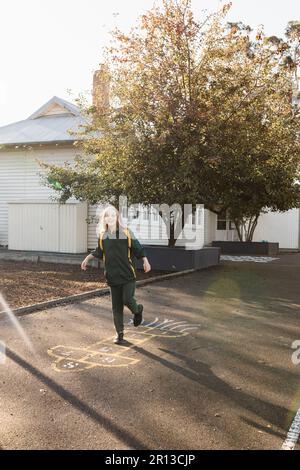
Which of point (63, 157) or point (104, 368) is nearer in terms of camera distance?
point (104, 368)

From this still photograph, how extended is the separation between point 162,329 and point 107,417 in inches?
136

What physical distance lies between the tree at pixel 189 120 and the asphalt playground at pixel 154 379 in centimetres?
517

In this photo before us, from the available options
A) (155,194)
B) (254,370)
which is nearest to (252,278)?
(155,194)

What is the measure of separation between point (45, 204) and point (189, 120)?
805 cm

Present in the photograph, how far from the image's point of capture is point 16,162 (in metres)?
22.1

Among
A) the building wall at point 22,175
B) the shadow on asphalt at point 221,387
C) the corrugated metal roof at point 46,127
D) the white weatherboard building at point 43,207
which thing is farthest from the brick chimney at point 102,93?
the shadow on asphalt at point 221,387

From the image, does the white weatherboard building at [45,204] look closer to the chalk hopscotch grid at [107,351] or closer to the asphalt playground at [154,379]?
the asphalt playground at [154,379]

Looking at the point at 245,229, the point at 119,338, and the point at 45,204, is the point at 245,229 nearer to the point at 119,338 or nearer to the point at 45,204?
the point at 45,204

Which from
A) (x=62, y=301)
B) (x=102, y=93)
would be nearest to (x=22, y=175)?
(x=102, y=93)

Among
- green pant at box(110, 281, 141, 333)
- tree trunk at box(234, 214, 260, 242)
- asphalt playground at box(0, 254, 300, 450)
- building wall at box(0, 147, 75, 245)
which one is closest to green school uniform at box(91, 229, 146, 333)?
green pant at box(110, 281, 141, 333)

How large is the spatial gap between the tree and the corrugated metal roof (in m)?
6.12

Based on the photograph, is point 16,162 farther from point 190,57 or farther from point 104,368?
point 104,368

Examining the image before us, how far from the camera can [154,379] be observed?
536cm

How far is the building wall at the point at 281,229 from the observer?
29.8 m
